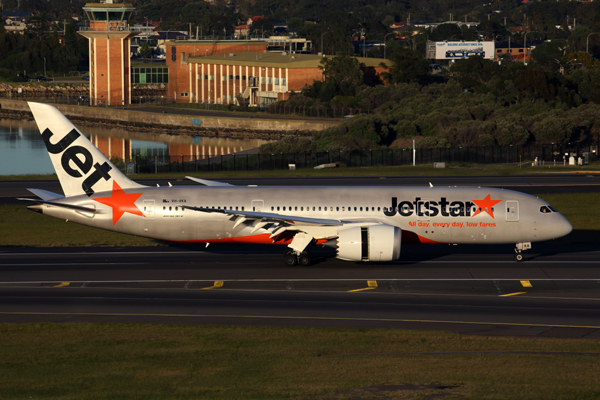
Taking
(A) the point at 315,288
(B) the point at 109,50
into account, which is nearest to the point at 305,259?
(A) the point at 315,288

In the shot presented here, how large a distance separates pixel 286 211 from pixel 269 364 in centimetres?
1634

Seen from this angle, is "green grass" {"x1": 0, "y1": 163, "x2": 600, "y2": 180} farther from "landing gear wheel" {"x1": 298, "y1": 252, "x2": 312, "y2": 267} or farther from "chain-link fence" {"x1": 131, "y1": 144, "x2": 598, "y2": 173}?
"landing gear wheel" {"x1": 298, "y1": 252, "x2": 312, "y2": 267}

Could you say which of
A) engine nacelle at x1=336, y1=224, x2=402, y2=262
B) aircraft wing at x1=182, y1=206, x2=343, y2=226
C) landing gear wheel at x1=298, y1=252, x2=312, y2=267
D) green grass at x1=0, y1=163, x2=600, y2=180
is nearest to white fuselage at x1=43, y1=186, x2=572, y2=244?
aircraft wing at x1=182, y1=206, x2=343, y2=226

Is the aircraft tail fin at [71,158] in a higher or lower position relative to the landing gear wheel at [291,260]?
higher

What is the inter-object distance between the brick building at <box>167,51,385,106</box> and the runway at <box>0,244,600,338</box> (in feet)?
405

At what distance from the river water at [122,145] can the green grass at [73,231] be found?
5933 cm

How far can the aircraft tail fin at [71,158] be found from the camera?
38.8 m

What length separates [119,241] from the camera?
44844 mm

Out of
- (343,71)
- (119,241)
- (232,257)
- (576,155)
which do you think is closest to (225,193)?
(232,257)

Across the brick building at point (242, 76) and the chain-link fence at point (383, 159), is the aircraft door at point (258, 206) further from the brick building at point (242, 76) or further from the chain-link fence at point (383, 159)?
the brick building at point (242, 76)

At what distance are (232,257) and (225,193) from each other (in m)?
3.72

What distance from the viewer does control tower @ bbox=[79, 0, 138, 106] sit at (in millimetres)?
172875

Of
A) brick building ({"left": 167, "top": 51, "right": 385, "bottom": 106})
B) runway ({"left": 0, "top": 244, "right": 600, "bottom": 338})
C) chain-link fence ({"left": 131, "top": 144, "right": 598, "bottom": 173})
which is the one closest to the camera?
runway ({"left": 0, "top": 244, "right": 600, "bottom": 338})

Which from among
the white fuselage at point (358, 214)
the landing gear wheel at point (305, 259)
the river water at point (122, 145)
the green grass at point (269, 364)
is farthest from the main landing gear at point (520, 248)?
the river water at point (122, 145)
